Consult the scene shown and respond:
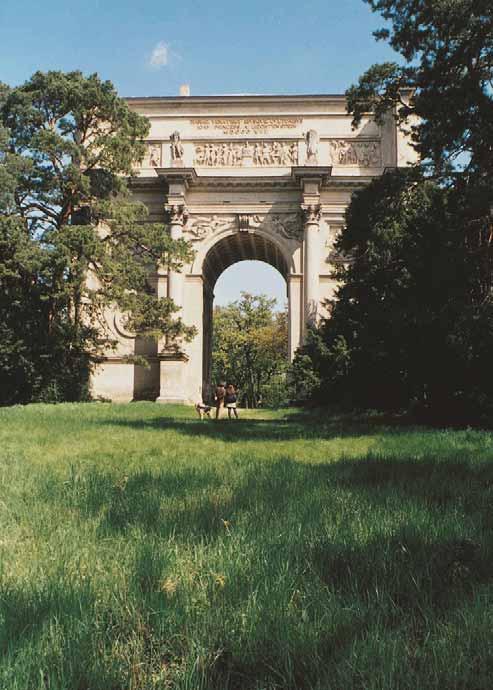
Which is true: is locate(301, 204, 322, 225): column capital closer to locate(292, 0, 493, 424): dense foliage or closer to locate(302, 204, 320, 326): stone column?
locate(302, 204, 320, 326): stone column

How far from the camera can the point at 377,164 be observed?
31953 millimetres

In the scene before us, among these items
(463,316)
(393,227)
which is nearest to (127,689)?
(463,316)

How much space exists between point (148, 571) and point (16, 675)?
902 millimetres

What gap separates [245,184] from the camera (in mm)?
32062

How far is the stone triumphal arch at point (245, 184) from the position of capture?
102ft

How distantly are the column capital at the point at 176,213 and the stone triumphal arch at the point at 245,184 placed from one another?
5 cm

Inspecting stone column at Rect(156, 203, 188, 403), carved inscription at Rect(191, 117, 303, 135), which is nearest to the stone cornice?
carved inscription at Rect(191, 117, 303, 135)

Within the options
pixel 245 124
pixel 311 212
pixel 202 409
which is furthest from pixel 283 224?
pixel 202 409

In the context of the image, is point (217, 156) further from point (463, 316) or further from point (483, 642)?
point (483, 642)

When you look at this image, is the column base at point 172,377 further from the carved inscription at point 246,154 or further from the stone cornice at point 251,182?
the carved inscription at point 246,154

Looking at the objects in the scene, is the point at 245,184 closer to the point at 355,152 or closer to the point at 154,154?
the point at 154,154

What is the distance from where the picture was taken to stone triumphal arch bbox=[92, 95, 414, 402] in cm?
3119

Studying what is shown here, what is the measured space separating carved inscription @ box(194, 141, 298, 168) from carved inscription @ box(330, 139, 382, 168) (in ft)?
7.47

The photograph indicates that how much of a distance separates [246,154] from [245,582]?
32.4m
